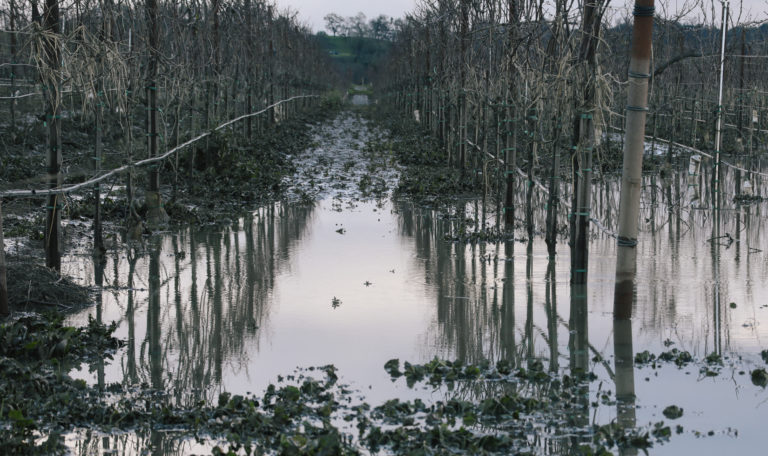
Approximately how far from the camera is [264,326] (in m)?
8.18

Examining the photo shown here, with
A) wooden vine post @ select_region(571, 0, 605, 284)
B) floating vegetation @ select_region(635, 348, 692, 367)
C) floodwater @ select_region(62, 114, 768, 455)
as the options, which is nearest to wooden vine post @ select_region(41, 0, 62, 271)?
floodwater @ select_region(62, 114, 768, 455)

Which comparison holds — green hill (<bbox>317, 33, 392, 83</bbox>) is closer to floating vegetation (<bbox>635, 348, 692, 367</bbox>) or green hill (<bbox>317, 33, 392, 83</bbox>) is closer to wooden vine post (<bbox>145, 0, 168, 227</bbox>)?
wooden vine post (<bbox>145, 0, 168, 227</bbox>)

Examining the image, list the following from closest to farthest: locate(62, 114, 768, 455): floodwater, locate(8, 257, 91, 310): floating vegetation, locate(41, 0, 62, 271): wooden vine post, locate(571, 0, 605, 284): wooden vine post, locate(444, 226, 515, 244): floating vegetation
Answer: locate(62, 114, 768, 455): floodwater → locate(8, 257, 91, 310): floating vegetation → locate(571, 0, 605, 284): wooden vine post → locate(41, 0, 62, 271): wooden vine post → locate(444, 226, 515, 244): floating vegetation

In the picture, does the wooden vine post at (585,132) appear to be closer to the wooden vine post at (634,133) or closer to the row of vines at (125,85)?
the wooden vine post at (634,133)

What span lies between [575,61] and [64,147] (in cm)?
1554

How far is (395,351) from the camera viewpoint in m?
7.35

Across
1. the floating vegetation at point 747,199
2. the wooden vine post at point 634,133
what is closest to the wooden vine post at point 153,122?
the wooden vine post at point 634,133

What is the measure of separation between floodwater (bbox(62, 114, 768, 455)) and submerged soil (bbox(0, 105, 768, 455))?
30 millimetres

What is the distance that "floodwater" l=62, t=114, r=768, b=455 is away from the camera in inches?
248

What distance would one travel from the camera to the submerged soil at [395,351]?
17.4 feet

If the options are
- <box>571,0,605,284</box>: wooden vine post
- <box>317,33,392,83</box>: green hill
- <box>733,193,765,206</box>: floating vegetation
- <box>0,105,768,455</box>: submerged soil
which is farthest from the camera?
<box>317,33,392,83</box>: green hill

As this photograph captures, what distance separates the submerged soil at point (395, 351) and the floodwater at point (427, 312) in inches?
1.2

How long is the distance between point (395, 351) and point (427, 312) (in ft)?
4.56

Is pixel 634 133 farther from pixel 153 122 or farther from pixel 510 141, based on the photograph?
pixel 153 122
